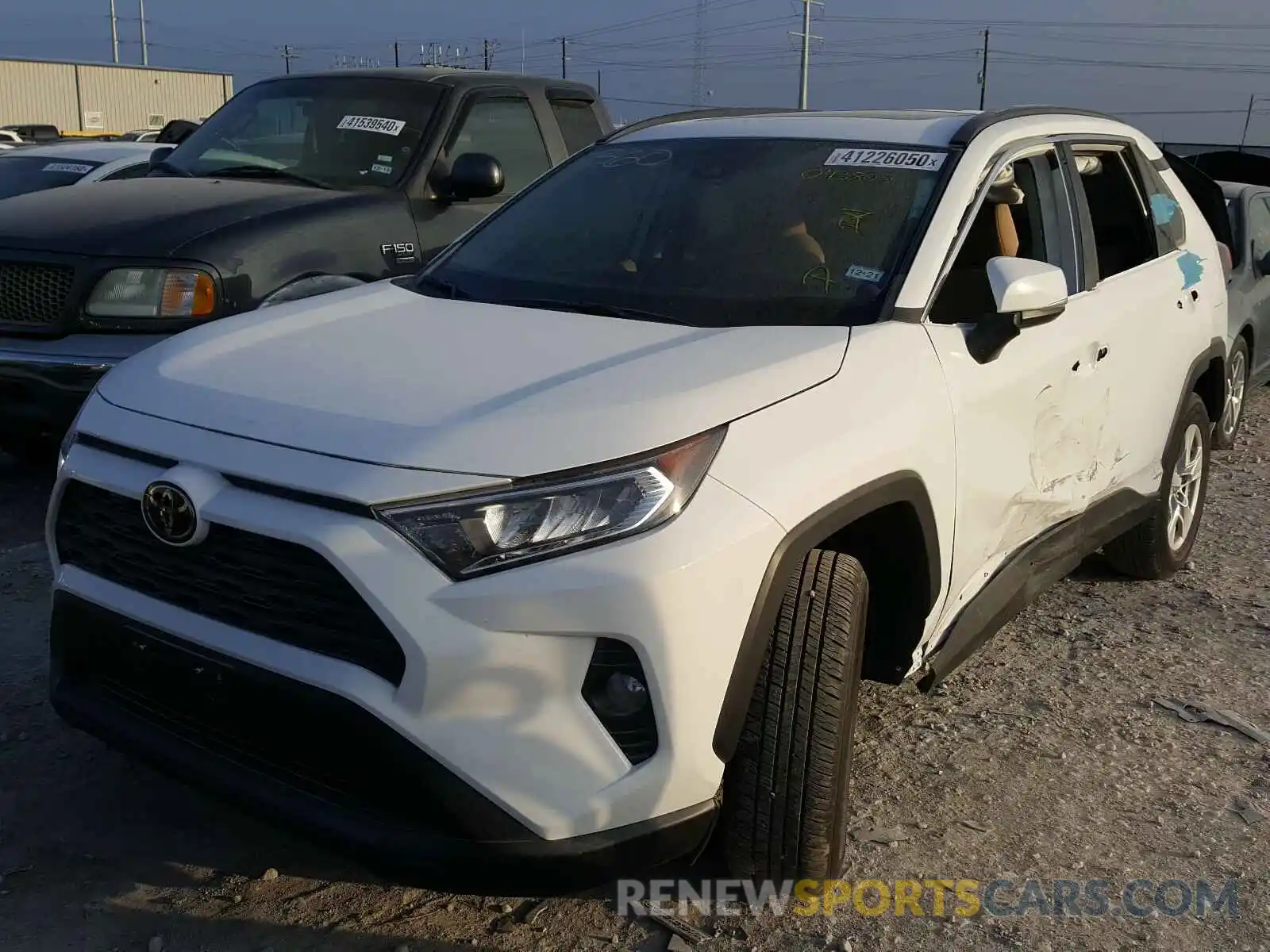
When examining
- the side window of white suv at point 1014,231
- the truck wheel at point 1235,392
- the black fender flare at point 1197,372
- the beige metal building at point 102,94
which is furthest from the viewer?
the beige metal building at point 102,94

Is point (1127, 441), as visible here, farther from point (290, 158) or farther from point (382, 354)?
point (290, 158)

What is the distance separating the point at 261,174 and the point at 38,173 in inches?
126

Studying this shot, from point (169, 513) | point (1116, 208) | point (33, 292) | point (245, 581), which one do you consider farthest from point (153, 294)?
point (1116, 208)

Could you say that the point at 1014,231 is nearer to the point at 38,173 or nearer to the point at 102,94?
the point at 38,173

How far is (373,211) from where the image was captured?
5.41 m

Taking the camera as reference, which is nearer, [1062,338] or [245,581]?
[245,581]

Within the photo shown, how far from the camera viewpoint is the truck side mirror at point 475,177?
541 centimetres

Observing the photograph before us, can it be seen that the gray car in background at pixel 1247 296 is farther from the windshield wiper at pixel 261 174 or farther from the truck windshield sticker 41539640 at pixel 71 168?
the truck windshield sticker 41539640 at pixel 71 168

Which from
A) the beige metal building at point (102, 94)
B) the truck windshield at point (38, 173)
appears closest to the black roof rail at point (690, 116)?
the truck windshield at point (38, 173)

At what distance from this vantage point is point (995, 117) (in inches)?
144

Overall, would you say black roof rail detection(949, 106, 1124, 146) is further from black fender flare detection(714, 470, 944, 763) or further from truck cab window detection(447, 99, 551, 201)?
truck cab window detection(447, 99, 551, 201)

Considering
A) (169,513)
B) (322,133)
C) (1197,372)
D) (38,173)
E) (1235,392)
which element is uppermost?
(322,133)

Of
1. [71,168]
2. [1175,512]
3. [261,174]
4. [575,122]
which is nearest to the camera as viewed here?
[1175,512]

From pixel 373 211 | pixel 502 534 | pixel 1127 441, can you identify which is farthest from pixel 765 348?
pixel 373 211
